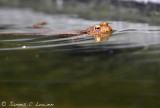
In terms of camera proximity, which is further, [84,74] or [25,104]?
[84,74]

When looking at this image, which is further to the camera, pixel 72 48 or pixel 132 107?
pixel 72 48

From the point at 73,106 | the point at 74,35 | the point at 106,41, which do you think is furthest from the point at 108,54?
the point at 74,35

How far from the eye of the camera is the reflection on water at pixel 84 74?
2.04m

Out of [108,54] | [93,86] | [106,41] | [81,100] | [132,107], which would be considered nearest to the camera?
[132,107]

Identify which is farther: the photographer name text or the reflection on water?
the reflection on water

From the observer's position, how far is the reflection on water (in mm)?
2041

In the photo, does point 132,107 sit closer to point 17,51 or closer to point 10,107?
point 10,107

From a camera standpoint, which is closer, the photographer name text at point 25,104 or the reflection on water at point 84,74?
the photographer name text at point 25,104

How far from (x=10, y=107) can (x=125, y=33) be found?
10.8 ft

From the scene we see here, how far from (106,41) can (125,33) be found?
853 millimetres

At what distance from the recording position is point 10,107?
6.36 ft

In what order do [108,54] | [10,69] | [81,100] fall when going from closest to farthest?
[81,100] → [10,69] → [108,54]

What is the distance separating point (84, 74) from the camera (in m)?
2.57

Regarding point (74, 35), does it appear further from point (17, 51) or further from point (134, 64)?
point (134, 64)
